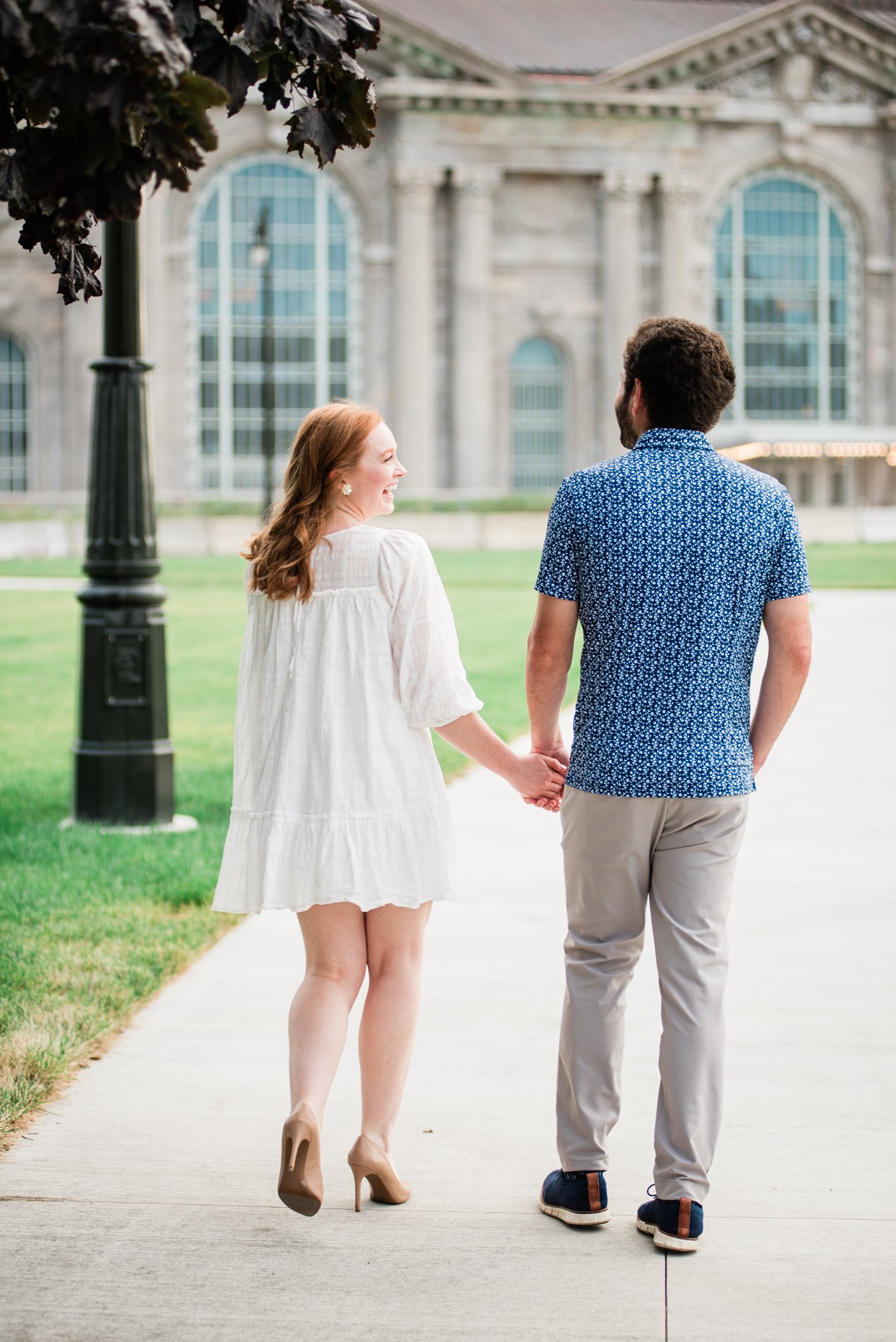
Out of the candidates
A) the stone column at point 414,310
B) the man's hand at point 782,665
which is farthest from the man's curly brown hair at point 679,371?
the stone column at point 414,310

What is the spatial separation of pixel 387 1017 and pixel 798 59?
2134 inches

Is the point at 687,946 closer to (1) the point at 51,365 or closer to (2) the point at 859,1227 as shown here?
(2) the point at 859,1227

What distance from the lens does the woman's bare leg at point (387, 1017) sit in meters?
3.45

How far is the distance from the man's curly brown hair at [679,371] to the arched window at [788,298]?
49.3m

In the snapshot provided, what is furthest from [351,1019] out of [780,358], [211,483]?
[780,358]

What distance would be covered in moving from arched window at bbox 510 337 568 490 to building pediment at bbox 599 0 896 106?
9.49 metres

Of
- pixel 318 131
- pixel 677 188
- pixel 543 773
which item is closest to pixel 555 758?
pixel 543 773

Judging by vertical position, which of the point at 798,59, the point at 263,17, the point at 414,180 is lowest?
the point at 263,17

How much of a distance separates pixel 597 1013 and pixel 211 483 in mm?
47451

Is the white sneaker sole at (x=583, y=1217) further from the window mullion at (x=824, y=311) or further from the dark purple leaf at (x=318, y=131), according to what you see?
the window mullion at (x=824, y=311)

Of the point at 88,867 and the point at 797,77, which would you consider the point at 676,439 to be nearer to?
the point at 88,867

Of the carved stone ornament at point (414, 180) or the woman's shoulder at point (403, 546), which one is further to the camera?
the carved stone ornament at point (414, 180)

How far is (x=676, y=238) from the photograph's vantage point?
4991cm

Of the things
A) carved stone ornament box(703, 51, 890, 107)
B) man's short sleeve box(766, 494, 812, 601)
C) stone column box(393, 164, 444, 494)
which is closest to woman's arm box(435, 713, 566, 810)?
man's short sleeve box(766, 494, 812, 601)
